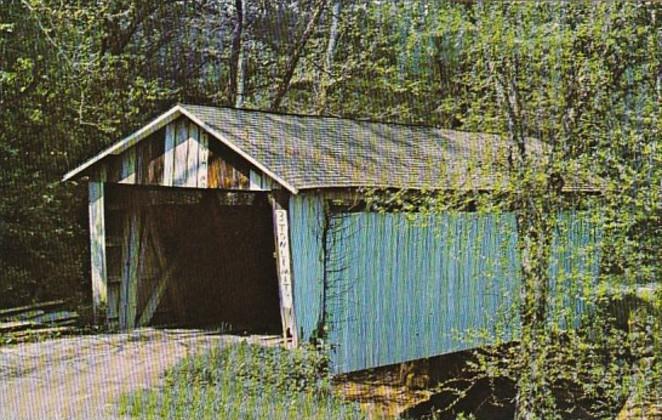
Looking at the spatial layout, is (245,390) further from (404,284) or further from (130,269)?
(130,269)

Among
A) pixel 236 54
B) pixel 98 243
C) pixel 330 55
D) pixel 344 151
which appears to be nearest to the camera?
pixel 344 151

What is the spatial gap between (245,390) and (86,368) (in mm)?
1919

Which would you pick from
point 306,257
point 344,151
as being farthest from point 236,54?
point 306,257

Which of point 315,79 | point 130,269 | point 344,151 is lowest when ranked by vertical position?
point 130,269

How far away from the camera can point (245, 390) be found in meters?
7.05

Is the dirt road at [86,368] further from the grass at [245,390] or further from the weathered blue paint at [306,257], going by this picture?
the weathered blue paint at [306,257]

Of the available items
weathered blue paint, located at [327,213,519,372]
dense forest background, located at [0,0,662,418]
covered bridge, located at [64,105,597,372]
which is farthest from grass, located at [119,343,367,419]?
dense forest background, located at [0,0,662,418]

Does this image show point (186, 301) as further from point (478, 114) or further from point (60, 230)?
point (478, 114)

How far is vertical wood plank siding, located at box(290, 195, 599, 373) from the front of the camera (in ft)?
26.2

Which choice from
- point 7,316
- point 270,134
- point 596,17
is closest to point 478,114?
point 596,17

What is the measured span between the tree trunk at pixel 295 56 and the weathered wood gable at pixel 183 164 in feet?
26.5

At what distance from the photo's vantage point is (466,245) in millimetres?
8430

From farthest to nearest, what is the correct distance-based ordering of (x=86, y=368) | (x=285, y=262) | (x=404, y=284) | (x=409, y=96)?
(x=409, y=96) → (x=404, y=284) → (x=285, y=262) → (x=86, y=368)

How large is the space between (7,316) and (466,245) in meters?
6.23
